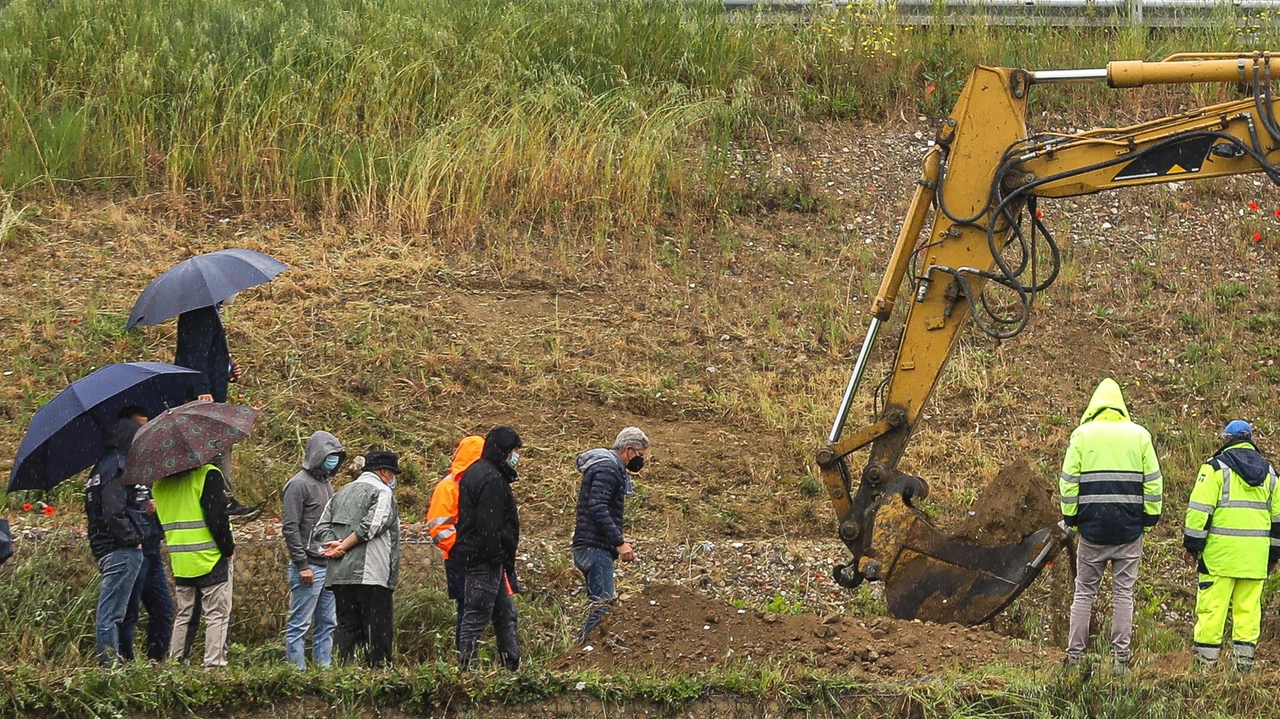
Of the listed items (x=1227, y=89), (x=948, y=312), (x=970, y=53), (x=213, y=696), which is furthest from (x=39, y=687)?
(x=1227, y=89)

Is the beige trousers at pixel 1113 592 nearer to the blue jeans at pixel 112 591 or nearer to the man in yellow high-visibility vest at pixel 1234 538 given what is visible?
the man in yellow high-visibility vest at pixel 1234 538

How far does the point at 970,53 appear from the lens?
17.9 metres

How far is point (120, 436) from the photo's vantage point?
29.8 feet

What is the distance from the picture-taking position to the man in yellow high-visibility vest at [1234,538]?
922 cm

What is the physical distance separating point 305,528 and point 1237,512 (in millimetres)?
5701

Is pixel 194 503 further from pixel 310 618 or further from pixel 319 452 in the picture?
pixel 310 618

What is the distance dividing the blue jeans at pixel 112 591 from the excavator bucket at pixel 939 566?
4503 millimetres

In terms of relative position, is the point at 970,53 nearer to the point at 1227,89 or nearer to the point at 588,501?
the point at 1227,89

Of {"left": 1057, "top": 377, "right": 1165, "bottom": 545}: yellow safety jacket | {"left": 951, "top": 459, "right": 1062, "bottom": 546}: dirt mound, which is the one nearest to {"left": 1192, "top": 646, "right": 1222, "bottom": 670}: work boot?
{"left": 1057, "top": 377, "right": 1165, "bottom": 545}: yellow safety jacket

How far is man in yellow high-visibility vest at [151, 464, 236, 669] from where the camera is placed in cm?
869

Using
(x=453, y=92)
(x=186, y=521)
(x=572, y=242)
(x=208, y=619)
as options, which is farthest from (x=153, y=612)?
(x=453, y=92)

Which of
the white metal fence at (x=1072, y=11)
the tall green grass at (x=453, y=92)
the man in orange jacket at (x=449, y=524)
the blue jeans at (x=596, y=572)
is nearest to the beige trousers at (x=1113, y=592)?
the blue jeans at (x=596, y=572)

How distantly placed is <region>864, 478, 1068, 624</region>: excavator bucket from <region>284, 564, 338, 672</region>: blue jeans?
342cm

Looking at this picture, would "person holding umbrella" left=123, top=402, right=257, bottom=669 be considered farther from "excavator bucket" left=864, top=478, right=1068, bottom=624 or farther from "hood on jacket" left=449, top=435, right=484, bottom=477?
"excavator bucket" left=864, top=478, right=1068, bottom=624
